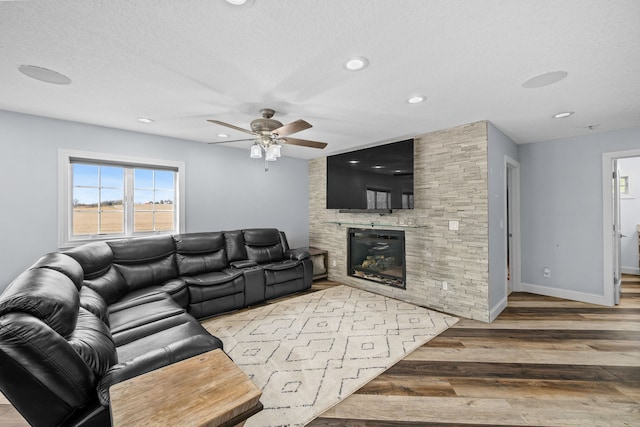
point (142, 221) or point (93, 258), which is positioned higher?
point (142, 221)

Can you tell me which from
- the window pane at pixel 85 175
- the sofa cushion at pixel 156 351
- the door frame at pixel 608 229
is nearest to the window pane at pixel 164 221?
the window pane at pixel 85 175

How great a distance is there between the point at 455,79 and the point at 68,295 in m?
3.13

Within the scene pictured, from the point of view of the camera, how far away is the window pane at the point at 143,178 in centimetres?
378

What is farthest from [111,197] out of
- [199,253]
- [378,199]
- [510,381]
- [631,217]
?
[631,217]

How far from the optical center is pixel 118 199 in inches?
144

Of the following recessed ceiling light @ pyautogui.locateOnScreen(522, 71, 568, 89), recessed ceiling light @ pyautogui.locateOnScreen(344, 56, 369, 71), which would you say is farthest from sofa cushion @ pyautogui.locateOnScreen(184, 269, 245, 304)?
recessed ceiling light @ pyautogui.locateOnScreen(522, 71, 568, 89)

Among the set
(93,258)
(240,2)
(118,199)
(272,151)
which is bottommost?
(93,258)

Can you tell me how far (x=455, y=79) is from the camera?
2.13 meters

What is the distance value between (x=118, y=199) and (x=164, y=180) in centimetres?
64

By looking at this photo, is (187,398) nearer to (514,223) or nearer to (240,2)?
(240,2)

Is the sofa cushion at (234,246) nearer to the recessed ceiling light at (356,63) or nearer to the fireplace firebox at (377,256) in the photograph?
the fireplace firebox at (377,256)

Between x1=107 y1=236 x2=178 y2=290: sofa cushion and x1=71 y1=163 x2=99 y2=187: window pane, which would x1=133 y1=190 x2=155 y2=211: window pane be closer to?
x1=71 y1=163 x2=99 y2=187: window pane

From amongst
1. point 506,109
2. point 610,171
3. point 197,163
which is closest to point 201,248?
point 197,163

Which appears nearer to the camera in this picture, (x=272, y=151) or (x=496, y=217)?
(x=272, y=151)
